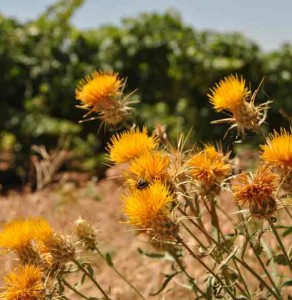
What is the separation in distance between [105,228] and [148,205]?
10.8ft

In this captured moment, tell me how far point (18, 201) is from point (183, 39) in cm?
288

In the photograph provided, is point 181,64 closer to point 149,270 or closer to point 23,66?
point 23,66

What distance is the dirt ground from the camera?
3426 millimetres

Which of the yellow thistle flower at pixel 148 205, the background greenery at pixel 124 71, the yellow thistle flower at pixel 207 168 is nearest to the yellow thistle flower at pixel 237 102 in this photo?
the yellow thistle flower at pixel 207 168

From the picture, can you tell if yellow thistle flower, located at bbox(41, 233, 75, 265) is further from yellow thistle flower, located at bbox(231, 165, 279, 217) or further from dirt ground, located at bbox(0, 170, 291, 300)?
yellow thistle flower, located at bbox(231, 165, 279, 217)

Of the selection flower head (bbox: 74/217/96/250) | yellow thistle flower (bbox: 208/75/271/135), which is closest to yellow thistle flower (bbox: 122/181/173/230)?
yellow thistle flower (bbox: 208/75/271/135)

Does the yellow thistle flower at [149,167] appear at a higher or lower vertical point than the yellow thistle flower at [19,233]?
higher

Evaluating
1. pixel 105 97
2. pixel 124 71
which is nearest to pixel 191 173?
pixel 105 97

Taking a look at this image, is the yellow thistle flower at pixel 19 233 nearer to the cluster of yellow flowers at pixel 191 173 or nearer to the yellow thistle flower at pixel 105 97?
the cluster of yellow flowers at pixel 191 173

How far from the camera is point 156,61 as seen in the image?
25.4 feet

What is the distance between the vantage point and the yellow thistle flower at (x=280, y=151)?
1.68m

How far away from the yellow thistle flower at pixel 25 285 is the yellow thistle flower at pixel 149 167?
0.36 meters

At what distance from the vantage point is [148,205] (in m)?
1.65

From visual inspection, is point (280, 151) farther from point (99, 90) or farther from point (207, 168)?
point (99, 90)
